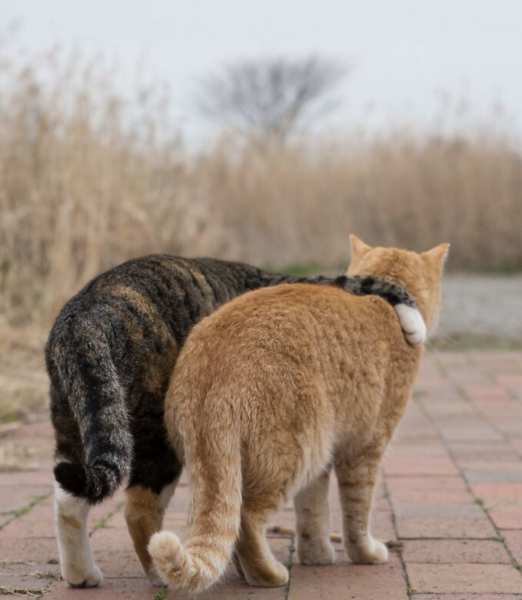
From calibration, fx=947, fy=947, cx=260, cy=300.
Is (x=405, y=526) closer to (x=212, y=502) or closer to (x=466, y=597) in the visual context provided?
(x=466, y=597)

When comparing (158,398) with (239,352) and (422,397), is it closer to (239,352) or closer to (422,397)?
(239,352)

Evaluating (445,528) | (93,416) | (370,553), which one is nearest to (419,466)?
(445,528)

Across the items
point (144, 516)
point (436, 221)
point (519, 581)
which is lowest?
point (436, 221)

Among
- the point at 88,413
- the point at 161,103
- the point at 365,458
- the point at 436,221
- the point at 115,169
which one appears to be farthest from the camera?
the point at 436,221

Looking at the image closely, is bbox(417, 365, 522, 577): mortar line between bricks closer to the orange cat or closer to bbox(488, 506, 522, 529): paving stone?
bbox(488, 506, 522, 529): paving stone

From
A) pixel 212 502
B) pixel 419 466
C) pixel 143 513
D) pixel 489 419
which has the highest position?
pixel 212 502

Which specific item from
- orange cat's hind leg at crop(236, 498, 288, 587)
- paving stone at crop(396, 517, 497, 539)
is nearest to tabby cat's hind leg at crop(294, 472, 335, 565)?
orange cat's hind leg at crop(236, 498, 288, 587)

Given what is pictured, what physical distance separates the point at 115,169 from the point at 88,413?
527 centimetres

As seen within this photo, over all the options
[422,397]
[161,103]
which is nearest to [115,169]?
[161,103]

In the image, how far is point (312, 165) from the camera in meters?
12.9

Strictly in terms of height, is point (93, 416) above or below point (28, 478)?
above

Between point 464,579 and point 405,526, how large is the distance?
606 mm

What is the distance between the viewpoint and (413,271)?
10.4 feet

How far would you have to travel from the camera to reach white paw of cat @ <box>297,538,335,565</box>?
288 centimetres
